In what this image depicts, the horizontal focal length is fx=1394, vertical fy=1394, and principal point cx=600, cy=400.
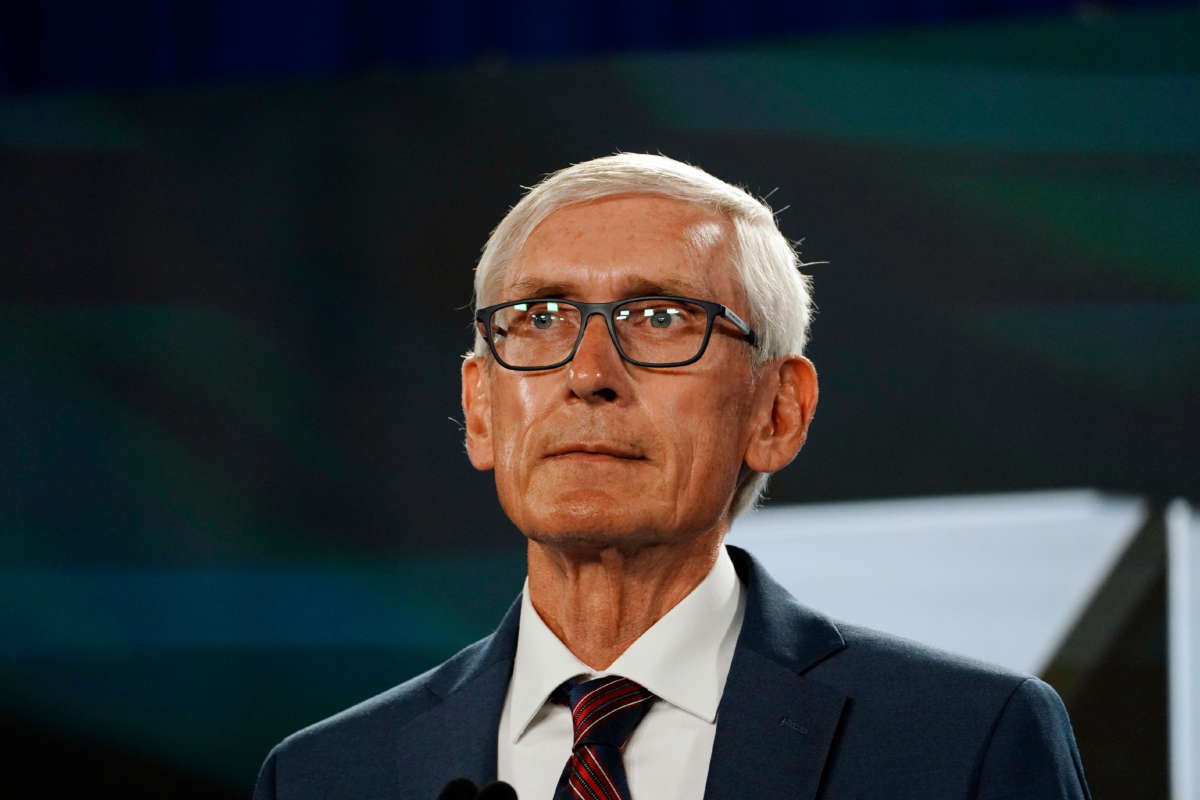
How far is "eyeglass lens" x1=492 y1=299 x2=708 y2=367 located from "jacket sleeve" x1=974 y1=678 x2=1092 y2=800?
1.72ft

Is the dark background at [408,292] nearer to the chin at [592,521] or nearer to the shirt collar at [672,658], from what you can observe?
the shirt collar at [672,658]

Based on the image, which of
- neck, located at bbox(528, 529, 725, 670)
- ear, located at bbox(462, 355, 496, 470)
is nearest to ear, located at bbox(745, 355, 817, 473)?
neck, located at bbox(528, 529, 725, 670)

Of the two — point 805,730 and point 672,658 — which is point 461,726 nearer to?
point 672,658

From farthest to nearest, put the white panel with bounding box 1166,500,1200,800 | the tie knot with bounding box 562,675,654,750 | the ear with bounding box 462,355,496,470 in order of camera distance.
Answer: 1. the white panel with bounding box 1166,500,1200,800
2. the ear with bounding box 462,355,496,470
3. the tie knot with bounding box 562,675,654,750

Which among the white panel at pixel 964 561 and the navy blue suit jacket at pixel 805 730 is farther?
the white panel at pixel 964 561

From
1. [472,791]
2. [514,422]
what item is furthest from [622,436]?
[472,791]

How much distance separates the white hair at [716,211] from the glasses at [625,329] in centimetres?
7

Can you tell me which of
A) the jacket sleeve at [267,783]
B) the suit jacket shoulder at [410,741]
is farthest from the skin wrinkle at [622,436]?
the jacket sleeve at [267,783]

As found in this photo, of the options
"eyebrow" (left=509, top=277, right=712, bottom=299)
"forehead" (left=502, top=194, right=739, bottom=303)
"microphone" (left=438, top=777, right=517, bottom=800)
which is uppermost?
"forehead" (left=502, top=194, right=739, bottom=303)

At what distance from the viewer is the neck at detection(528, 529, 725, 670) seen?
1.63 meters

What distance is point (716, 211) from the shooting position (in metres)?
1.71

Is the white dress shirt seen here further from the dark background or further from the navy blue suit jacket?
the dark background

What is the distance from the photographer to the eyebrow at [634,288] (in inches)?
63.1

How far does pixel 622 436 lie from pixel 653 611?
0.76 ft
